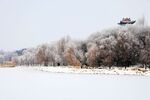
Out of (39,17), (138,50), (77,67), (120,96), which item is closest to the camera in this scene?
(120,96)

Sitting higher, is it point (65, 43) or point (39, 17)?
point (39, 17)

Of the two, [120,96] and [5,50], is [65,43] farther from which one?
[120,96]

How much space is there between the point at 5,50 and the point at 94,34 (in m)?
3.53

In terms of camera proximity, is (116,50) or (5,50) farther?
(5,50)

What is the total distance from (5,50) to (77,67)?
3.04 metres

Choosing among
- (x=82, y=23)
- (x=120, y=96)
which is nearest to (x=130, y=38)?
(x=82, y=23)

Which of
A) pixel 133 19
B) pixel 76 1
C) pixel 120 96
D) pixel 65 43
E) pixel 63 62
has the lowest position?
pixel 120 96

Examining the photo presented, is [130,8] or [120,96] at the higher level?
[130,8]

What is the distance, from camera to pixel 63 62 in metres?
10.2

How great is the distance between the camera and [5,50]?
1120 centimetres

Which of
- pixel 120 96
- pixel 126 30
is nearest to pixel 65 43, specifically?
pixel 126 30

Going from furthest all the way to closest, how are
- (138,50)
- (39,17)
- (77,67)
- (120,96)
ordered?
(39,17), (77,67), (138,50), (120,96)

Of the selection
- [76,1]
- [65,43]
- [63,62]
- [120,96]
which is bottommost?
[120,96]

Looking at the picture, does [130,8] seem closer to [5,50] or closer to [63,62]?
[63,62]
